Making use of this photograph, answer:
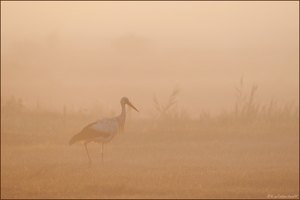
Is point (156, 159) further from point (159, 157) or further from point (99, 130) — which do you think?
point (99, 130)

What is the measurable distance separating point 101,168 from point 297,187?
4094 mm

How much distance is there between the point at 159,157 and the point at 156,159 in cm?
29

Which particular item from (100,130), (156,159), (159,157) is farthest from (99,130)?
(159,157)

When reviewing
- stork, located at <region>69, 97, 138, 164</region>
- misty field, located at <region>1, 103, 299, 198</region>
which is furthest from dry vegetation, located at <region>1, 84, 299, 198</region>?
stork, located at <region>69, 97, 138, 164</region>

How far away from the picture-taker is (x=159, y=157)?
1720 cm

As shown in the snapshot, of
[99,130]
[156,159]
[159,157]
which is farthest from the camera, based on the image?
[159,157]

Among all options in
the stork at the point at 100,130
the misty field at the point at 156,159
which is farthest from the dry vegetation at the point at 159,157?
the stork at the point at 100,130

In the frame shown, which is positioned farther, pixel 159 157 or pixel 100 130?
pixel 159 157

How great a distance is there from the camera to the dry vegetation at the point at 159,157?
14.0 m

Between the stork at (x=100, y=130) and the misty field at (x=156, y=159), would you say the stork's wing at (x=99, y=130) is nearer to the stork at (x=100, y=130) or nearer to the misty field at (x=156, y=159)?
the stork at (x=100, y=130)

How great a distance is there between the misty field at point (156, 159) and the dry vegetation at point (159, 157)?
0.02 meters

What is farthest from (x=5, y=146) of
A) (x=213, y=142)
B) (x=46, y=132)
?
(x=213, y=142)

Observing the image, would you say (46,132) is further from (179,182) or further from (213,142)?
(179,182)

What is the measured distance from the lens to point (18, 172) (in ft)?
50.5
